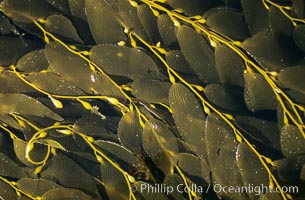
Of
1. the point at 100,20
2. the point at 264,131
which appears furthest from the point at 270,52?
the point at 100,20

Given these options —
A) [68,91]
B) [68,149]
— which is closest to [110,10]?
[68,91]

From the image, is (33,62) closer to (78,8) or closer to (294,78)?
(78,8)

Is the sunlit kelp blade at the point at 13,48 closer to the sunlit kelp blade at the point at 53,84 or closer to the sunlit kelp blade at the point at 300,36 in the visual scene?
the sunlit kelp blade at the point at 53,84

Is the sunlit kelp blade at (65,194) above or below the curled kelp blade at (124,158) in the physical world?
below

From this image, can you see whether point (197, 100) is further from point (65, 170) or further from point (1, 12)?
point (1, 12)

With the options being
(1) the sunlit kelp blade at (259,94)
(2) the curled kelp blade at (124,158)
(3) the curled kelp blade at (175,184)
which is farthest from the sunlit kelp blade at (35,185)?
(1) the sunlit kelp blade at (259,94)
